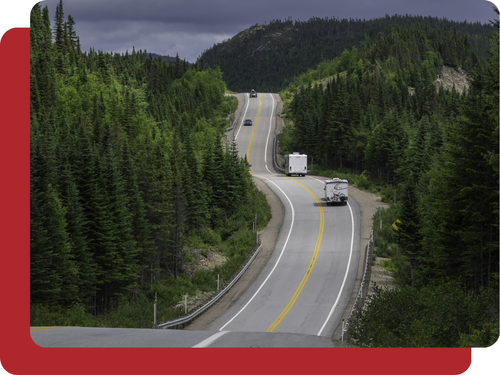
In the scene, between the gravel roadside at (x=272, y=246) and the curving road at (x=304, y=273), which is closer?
the curving road at (x=304, y=273)

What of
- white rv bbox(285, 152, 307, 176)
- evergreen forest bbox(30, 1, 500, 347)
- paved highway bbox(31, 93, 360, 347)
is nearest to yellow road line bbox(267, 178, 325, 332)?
paved highway bbox(31, 93, 360, 347)

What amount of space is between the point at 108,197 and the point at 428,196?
14.6 m

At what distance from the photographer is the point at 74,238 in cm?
2086

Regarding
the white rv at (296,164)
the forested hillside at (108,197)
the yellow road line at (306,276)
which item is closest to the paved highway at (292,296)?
the yellow road line at (306,276)

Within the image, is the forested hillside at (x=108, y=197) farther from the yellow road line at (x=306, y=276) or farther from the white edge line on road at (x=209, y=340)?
the yellow road line at (x=306, y=276)

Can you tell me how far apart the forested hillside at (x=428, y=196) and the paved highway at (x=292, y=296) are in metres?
2.20

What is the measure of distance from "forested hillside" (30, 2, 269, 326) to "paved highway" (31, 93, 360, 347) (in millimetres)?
2806

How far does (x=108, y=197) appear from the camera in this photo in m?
24.5

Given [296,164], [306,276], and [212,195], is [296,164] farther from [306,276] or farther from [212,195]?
[306,276]

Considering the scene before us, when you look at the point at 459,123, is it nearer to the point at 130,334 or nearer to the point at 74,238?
the point at 130,334

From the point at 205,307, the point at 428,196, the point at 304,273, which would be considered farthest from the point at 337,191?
the point at 428,196

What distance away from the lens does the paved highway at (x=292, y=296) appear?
8203mm

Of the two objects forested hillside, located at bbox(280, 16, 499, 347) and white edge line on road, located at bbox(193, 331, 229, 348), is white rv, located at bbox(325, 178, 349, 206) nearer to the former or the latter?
forested hillside, located at bbox(280, 16, 499, 347)

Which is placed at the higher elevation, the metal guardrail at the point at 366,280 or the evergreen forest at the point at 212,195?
the evergreen forest at the point at 212,195
